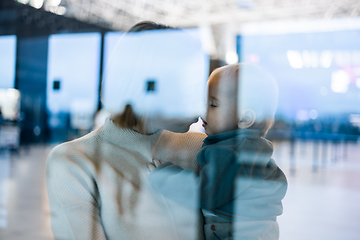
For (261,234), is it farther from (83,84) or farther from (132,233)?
(83,84)

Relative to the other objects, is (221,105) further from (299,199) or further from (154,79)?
(299,199)

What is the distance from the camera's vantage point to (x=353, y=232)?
6.59 ft

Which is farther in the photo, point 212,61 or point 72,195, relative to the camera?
point 212,61

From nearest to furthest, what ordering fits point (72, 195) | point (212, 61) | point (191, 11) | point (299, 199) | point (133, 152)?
point (72, 195)
point (133, 152)
point (212, 61)
point (191, 11)
point (299, 199)

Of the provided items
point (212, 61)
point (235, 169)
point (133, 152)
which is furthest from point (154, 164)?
point (212, 61)

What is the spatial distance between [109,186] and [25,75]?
1.47m

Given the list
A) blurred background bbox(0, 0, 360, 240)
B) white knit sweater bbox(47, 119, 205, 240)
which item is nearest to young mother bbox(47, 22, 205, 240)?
white knit sweater bbox(47, 119, 205, 240)

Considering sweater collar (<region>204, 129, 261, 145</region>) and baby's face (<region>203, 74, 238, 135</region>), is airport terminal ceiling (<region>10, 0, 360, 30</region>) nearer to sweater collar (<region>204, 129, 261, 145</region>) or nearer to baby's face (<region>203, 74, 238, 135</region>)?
baby's face (<region>203, 74, 238, 135</region>)

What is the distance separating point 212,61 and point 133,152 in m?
0.39

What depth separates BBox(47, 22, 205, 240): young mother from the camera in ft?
2.21

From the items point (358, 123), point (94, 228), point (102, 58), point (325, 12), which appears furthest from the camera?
point (102, 58)

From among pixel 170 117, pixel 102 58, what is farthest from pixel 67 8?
pixel 170 117

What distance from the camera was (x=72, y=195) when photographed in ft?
2.19

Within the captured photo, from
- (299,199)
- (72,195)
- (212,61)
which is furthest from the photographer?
(299,199)
